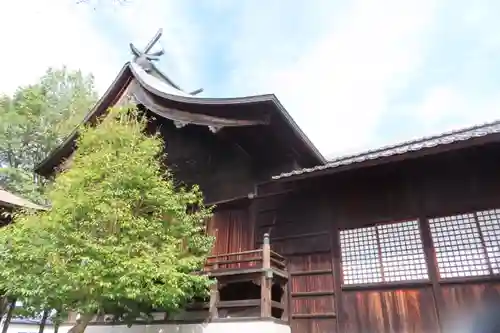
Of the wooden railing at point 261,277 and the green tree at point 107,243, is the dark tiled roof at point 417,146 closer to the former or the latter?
the wooden railing at point 261,277

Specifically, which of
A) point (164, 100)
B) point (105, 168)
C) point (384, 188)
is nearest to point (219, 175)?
point (164, 100)

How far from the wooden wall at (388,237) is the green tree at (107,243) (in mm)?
1936

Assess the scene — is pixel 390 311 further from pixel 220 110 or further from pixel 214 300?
pixel 220 110

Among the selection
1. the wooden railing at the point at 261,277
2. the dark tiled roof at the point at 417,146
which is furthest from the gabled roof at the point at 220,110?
the wooden railing at the point at 261,277

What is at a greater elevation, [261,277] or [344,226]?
[344,226]

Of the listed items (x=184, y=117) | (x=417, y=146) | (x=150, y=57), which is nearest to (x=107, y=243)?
(x=184, y=117)

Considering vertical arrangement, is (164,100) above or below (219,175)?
above

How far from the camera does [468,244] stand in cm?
599

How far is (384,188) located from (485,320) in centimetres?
249

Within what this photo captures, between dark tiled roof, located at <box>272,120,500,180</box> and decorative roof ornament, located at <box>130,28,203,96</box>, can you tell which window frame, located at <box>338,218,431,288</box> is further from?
decorative roof ornament, located at <box>130,28,203,96</box>

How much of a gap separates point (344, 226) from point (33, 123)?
1678cm

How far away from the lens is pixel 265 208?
809 centimetres

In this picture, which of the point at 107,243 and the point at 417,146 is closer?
the point at 107,243

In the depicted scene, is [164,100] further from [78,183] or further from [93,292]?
[93,292]
